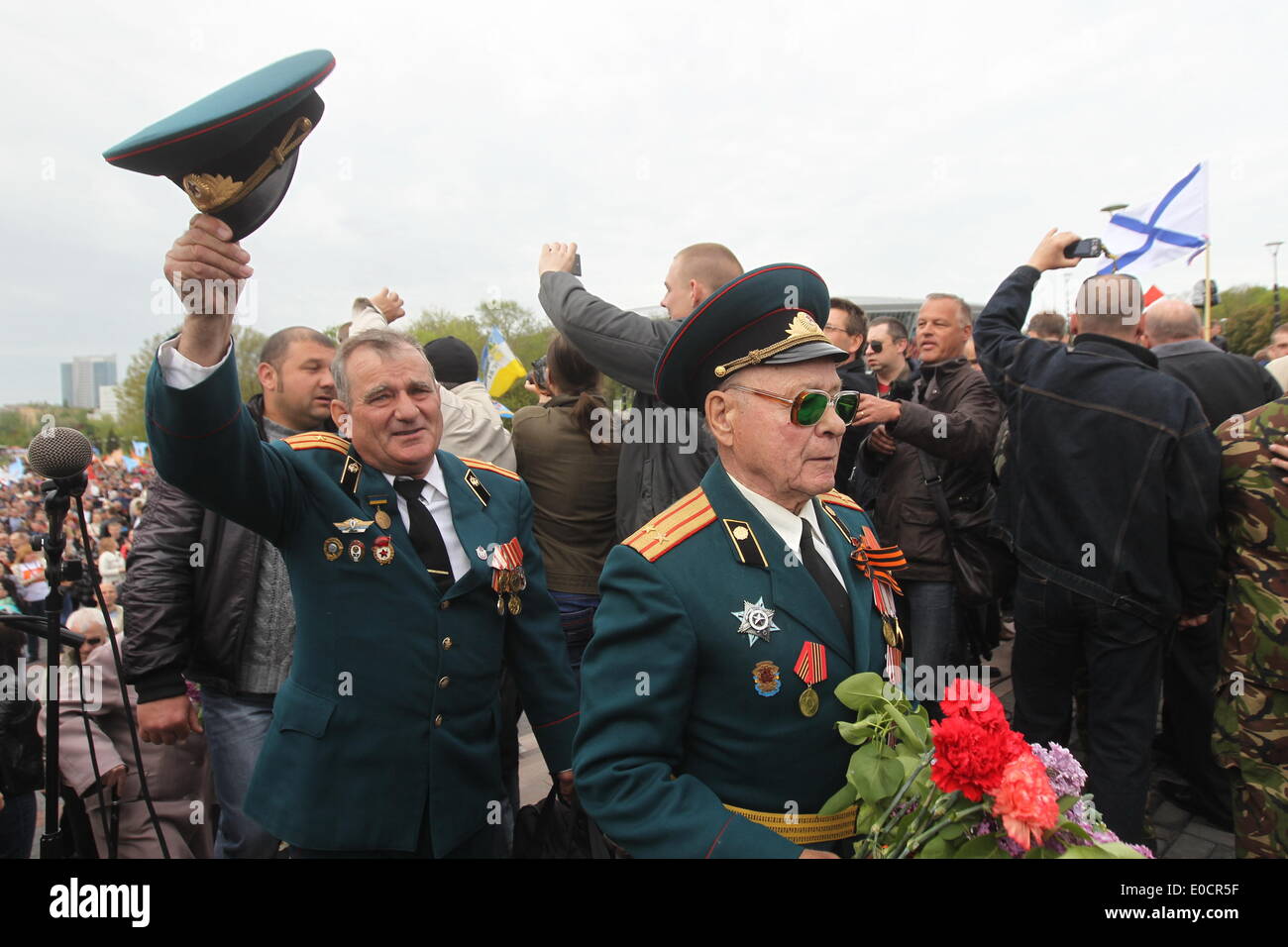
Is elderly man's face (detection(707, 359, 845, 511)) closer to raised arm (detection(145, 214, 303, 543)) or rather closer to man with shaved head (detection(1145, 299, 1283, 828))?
raised arm (detection(145, 214, 303, 543))

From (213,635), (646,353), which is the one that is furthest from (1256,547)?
(213,635)

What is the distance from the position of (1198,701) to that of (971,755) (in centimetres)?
405

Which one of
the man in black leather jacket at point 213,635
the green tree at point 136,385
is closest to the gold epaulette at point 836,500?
the man in black leather jacket at point 213,635

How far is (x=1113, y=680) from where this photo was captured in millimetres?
3482

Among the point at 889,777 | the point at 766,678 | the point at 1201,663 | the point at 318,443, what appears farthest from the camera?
the point at 1201,663

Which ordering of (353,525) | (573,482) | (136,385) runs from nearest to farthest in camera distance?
(353,525), (573,482), (136,385)

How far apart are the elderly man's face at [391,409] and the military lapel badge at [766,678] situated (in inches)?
49.7

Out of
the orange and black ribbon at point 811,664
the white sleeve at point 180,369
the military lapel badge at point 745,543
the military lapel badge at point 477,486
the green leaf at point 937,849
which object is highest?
the white sleeve at point 180,369

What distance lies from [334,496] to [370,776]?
0.83m

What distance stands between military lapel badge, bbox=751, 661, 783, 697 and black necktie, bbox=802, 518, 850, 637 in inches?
9.9

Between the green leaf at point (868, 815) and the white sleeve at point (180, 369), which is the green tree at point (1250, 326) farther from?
the white sleeve at point (180, 369)

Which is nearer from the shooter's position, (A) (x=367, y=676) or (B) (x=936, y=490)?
(A) (x=367, y=676)

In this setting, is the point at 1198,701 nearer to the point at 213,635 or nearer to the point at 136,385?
the point at 213,635

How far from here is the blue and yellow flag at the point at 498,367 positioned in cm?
715
